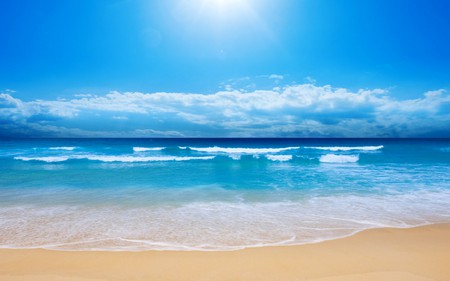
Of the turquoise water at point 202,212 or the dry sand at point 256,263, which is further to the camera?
the turquoise water at point 202,212

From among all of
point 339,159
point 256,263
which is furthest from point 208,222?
point 339,159

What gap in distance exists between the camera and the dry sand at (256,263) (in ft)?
11.5

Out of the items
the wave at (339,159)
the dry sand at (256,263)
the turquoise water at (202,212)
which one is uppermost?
the wave at (339,159)

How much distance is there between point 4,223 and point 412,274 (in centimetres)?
818

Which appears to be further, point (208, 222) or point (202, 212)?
point (202, 212)

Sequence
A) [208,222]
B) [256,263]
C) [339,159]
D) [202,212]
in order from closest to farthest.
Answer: [256,263] < [208,222] < [202,212] < [339,159]

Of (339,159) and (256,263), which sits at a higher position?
(339,159)

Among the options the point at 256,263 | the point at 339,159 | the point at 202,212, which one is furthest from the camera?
the point at 339,159

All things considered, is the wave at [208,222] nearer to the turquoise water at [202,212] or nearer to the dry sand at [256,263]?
the turquoise water at [202,212]

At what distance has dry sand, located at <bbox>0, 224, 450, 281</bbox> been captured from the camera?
3.51 meters

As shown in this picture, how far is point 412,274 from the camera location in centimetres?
352

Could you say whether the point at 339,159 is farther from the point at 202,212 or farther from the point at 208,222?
the point at 208,222

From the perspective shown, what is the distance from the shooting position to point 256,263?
392cm

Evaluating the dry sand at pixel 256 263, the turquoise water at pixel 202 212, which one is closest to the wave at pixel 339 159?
the turquoise water at pixel 202 212
